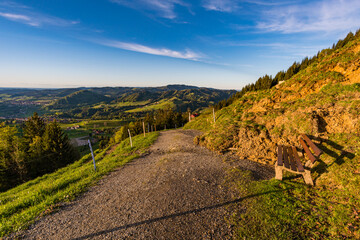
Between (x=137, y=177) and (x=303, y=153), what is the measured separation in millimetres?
12403

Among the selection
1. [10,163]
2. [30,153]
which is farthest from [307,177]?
[30,153]

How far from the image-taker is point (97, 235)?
18.5 feet

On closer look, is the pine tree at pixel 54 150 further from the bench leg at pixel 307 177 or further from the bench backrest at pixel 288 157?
the bench leg at pixel 307 177

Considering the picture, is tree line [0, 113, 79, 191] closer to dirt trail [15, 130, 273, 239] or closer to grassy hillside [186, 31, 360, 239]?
dirt trail [15, 130, 273, 239]

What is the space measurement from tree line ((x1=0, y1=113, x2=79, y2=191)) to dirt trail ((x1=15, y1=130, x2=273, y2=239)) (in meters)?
15.0

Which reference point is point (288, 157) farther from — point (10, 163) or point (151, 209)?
point (10, 163)

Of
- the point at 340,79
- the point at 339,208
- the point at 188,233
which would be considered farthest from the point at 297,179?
the point at 340,79

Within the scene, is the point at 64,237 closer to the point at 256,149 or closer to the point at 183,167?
the point at 183,167

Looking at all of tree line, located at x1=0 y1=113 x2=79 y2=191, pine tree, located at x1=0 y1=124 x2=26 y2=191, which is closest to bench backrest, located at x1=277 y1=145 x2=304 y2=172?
tree line, located at x1=0 y1=113 x2=79 y2=191

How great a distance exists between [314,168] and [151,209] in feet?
32.3

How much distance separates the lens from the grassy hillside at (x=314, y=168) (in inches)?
213

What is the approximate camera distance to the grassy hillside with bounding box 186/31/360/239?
5.42 metres

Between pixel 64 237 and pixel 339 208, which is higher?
pixel 339 208

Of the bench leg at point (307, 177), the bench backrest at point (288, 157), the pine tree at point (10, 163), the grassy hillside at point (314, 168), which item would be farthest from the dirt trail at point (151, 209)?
the pine tree at point (10, 163)
